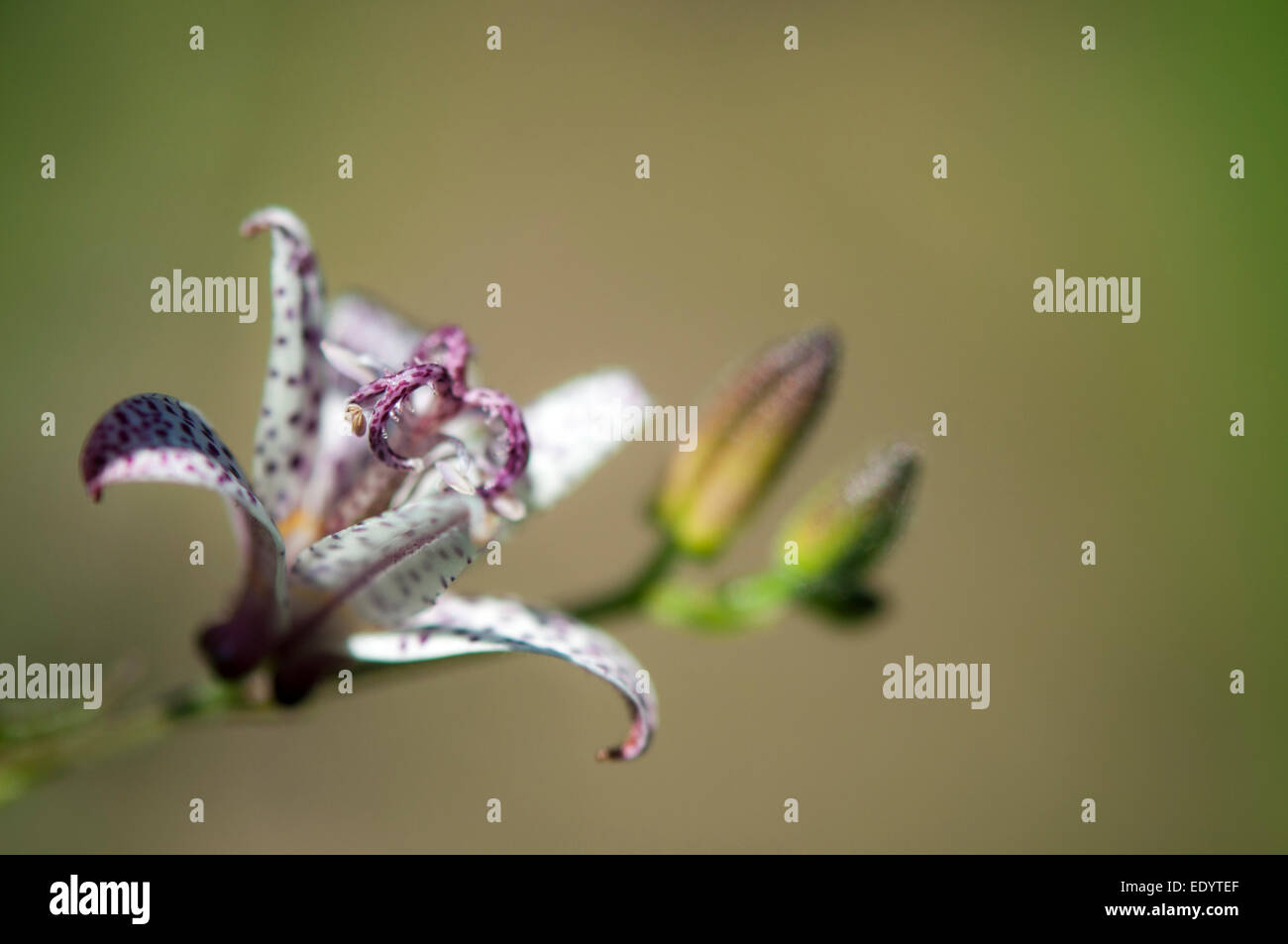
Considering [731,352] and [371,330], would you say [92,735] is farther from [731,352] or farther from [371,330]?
[731,352]

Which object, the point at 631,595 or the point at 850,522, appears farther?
the point at 631,595

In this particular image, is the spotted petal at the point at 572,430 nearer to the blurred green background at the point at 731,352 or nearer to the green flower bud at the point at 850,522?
the green flower bud at the point at 850,522

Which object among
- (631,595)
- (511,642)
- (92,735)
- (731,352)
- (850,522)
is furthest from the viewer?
(731,352)

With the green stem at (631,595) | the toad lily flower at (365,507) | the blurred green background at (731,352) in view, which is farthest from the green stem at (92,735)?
the blurred green background at (731,352)

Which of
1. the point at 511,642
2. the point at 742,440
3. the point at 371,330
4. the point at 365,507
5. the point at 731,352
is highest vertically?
the point at 731,352

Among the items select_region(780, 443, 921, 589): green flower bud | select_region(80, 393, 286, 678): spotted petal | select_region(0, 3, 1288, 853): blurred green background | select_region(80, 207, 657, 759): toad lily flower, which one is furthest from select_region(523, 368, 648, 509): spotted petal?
select_region(0, 3, 1288, 853): blurred green background

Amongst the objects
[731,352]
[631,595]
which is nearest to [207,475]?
[631,595]

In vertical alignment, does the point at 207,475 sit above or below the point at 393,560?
above
